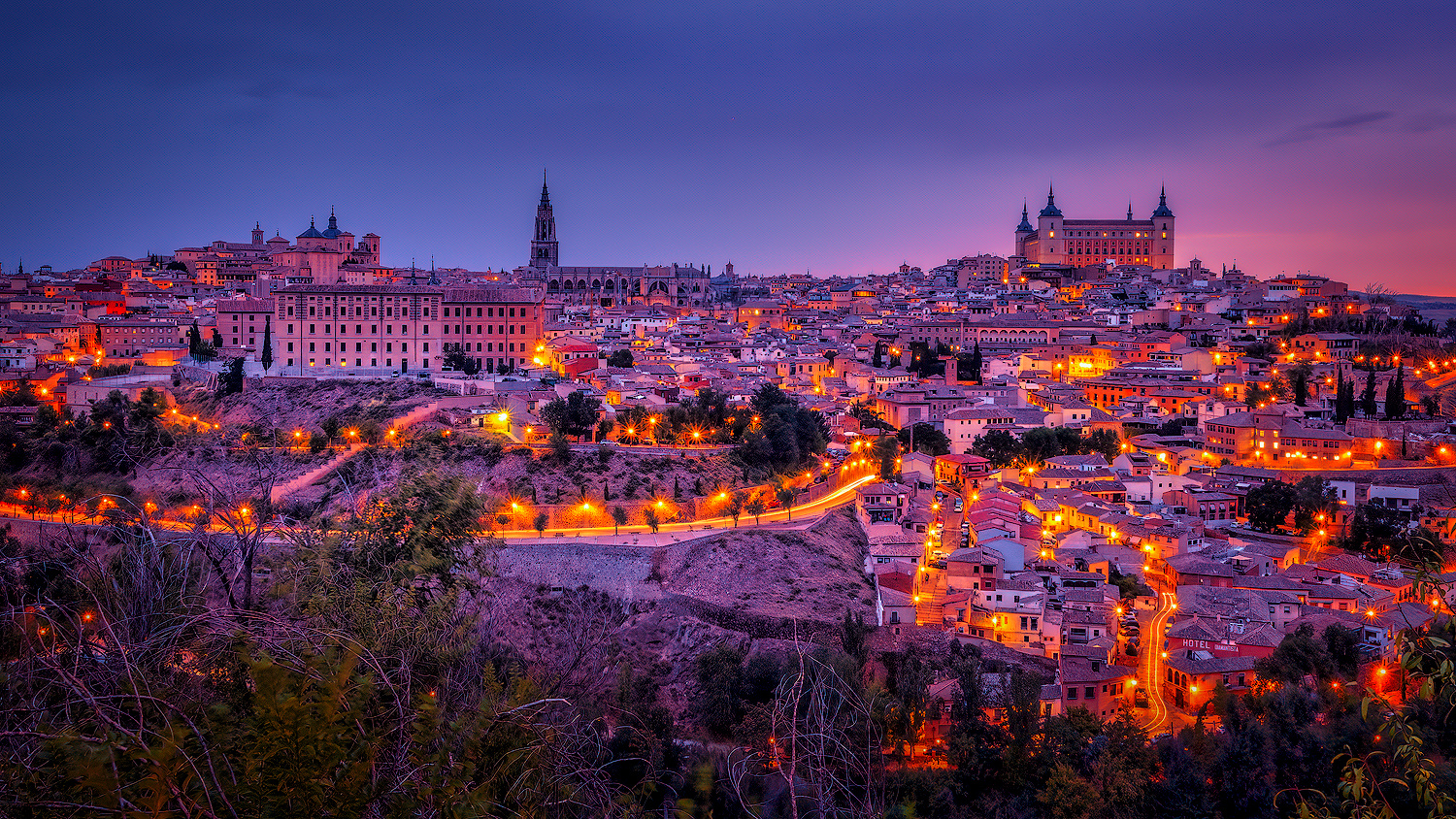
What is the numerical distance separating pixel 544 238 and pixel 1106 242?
35.0 m

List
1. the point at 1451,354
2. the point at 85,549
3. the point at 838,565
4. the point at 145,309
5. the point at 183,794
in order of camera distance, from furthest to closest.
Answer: the point at 145,309, the point at 1451,354, the point at 838,565, the point at 85,549, the point at 183,794

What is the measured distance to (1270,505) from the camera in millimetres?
19641

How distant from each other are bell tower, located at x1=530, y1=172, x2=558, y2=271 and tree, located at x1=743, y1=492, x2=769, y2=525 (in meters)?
42.3

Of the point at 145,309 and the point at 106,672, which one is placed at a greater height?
the point at 145,309

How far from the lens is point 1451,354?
96.1 ft

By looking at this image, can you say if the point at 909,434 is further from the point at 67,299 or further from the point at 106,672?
the point at 67,299

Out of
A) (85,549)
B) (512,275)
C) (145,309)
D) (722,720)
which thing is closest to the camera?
(85,549)

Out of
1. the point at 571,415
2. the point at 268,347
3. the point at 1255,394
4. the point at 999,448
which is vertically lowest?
the point at 999,448

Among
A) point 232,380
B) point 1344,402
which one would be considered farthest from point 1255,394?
point 232,380

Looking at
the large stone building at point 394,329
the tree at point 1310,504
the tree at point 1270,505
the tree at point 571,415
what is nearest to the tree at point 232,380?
the large stone building at point 394,329

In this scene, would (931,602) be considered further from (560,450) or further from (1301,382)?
(1301,382)

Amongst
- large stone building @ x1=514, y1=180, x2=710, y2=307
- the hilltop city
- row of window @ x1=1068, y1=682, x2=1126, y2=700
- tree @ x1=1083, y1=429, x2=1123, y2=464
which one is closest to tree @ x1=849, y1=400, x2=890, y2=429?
the hilltop city

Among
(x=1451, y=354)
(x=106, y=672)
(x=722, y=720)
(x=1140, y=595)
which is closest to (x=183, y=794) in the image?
(x=106, y=672)

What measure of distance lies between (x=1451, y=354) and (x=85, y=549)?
3556 centimetres
